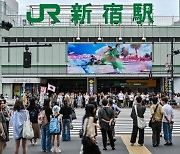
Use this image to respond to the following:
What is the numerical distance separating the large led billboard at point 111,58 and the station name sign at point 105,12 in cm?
358

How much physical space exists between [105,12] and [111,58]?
20.0 ft

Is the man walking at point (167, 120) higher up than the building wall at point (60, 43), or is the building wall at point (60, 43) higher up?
the building wall at point (60, 43)

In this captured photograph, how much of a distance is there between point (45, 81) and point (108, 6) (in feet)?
48.4

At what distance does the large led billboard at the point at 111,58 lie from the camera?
5844cm

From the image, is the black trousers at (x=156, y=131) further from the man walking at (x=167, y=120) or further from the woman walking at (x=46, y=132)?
Answer: the woman walking at (x=46, y=132)

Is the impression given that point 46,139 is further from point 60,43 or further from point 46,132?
point 60,43

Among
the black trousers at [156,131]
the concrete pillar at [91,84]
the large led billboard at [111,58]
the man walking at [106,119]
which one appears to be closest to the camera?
the man walking at [106,119]

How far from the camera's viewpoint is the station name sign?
55.8 m

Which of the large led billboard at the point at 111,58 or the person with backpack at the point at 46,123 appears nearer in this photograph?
the person with backpack at the point at 46,123

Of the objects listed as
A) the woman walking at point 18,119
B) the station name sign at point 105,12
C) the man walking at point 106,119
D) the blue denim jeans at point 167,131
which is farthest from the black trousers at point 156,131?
the station name sign at point 105,12

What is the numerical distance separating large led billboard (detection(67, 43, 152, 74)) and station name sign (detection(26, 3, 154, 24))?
141 inches

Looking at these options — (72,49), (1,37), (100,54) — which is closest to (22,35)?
(1,37)

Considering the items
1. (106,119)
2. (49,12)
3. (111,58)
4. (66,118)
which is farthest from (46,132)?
(111,58)

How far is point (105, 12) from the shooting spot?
186ft
